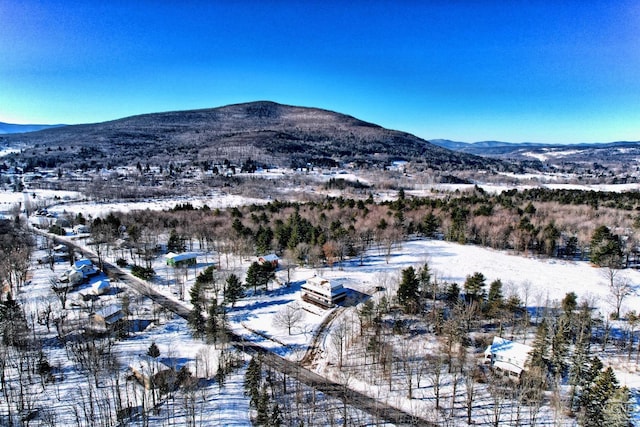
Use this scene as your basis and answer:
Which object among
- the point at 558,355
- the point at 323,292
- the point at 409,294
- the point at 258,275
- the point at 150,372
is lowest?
the point at 150,372

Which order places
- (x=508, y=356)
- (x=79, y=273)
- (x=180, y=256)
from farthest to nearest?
(x=180, y=256)
(x=79, y=273)
(x=508, y=356)

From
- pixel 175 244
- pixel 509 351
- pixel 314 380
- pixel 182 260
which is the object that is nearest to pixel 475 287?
pixel 509 351

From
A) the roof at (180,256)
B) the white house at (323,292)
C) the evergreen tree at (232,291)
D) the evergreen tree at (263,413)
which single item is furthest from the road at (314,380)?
the white house at (323,292)

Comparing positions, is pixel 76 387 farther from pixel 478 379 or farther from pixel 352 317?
pixel 478 379

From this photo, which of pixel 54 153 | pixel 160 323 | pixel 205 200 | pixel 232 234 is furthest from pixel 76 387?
pixel 54 153

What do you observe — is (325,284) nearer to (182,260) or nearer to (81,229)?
(182,260)

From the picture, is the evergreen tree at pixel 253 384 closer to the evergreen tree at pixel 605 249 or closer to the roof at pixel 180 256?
the roof at pixel 180 256
